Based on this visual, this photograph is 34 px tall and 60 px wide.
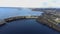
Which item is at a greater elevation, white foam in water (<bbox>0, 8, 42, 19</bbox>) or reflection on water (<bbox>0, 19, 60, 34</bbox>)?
white foam in water (<bbox>0, 8, 42, 19</bbox>)

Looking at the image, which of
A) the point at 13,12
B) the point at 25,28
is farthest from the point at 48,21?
the point at 13,12

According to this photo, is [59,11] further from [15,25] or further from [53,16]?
[15,25]

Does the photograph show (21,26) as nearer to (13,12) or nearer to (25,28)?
(25,28)

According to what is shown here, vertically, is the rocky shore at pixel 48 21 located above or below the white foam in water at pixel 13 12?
below

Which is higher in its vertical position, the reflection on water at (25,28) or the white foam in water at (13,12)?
the white foam in water at (13,12)
